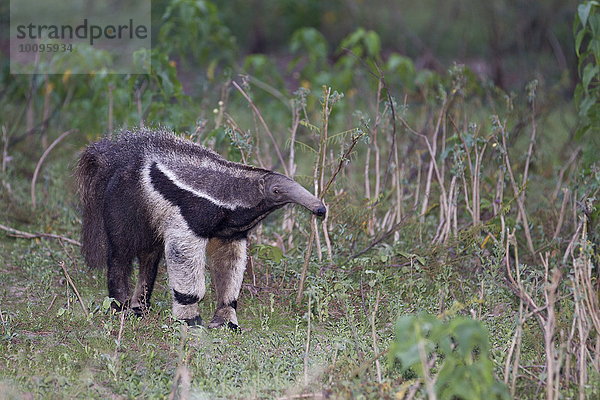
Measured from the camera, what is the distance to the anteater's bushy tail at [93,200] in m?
6.01

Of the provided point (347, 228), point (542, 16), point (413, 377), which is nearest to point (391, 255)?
point (347, 228)

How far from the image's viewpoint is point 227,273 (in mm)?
5809

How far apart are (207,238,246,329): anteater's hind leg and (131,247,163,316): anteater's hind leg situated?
1.50ft

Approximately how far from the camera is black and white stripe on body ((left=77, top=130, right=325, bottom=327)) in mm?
5387

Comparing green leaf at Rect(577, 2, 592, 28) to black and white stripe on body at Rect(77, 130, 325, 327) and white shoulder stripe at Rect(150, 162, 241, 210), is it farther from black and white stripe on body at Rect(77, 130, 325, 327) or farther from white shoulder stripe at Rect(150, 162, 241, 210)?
white shoulder stripe at Rect(150, 162, 241, 210)

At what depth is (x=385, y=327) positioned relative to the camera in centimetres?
580

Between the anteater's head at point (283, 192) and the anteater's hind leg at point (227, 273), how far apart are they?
1.74ft

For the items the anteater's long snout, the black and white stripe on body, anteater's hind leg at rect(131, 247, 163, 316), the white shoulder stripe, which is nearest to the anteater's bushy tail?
the black and white stripe on body

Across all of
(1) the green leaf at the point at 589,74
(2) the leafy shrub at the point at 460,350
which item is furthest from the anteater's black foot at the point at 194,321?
(1) the green leaf at the point at 589,74

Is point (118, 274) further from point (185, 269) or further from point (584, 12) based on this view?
point (584, 12)

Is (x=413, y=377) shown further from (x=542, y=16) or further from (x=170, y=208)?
(x=542, y=16)

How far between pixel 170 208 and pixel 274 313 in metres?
1.09

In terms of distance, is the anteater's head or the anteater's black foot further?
the anteater's black foot

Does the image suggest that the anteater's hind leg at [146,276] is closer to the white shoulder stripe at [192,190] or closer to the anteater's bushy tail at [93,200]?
the anteater's bushy tail at [93,200]
